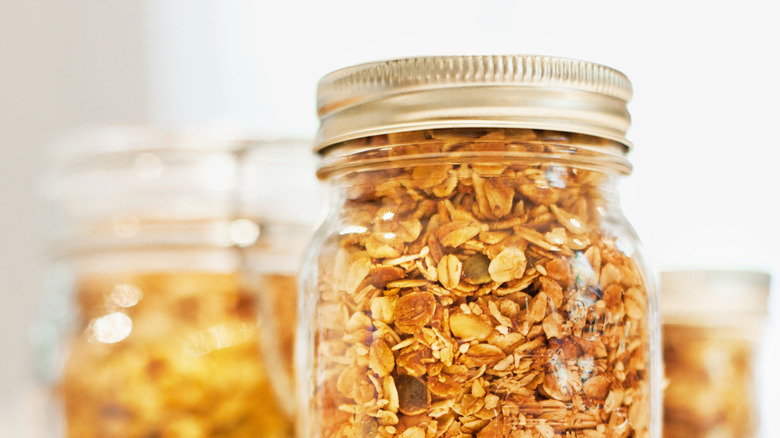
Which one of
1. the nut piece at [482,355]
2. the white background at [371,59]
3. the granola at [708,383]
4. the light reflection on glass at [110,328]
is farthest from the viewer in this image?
the white background at [371,59]

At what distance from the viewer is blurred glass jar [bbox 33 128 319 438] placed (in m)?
0.66

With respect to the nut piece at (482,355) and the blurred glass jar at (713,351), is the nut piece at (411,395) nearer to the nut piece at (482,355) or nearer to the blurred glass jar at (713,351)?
the nut piece at (482,355)

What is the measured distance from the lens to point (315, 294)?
1.56ft

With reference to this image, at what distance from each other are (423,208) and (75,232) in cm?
48

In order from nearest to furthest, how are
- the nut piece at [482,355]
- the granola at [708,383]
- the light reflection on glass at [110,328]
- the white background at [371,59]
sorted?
the nut piece at [482,355] < the granola at [708,383] < the light reflection on glass at [110,328] < the white background at [371,59]

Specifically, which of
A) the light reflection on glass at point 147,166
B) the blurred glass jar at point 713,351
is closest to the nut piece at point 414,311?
the blurred glass jar at point 713,351

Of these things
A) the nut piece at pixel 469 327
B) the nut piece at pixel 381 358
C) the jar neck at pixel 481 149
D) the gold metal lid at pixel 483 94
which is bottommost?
the nut piece at pixel 381 358

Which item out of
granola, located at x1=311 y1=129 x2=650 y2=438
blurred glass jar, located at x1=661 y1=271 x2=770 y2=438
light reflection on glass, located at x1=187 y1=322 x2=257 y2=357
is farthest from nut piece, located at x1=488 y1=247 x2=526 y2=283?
light reflection on glass, located at x1=187 y1=322 x2=257 y2=357

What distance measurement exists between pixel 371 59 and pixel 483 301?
1.80ft

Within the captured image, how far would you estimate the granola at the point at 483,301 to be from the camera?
0.39 m

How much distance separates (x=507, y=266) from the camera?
394 millimetres

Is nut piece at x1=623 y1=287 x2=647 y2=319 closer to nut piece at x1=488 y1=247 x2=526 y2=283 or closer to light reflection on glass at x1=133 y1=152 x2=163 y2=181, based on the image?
nut piece at x1=488 y1=247 x2=526 y2=283

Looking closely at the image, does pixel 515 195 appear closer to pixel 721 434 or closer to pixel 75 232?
pixel 721 434

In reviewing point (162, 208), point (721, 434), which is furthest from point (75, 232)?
point (721, 434)
